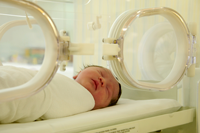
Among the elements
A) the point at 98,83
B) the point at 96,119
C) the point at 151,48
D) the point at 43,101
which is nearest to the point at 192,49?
the point at 151,48

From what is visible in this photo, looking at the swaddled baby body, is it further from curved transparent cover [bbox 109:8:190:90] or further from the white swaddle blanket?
A: curved transparent cover [bbox 109:8:190:90]

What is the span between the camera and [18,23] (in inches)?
25.4

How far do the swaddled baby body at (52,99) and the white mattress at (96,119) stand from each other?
4 centimetres

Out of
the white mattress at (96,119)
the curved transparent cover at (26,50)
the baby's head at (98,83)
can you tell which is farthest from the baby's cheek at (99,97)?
the curved transparent cover at (26,50)

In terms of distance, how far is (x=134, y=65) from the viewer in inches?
35.8

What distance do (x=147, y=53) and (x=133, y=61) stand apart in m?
0.09

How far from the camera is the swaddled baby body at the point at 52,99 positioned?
664 mm

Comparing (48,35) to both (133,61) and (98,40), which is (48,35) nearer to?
(98,40)

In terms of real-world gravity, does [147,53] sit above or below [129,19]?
below

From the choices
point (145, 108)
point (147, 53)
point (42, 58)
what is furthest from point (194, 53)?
Result: point (42, 58)

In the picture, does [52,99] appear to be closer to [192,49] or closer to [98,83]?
[98,83]

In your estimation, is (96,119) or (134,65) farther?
(134,65)

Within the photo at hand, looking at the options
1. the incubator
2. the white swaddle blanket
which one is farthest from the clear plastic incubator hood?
the white swaddle blanket

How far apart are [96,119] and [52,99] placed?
15 cm
